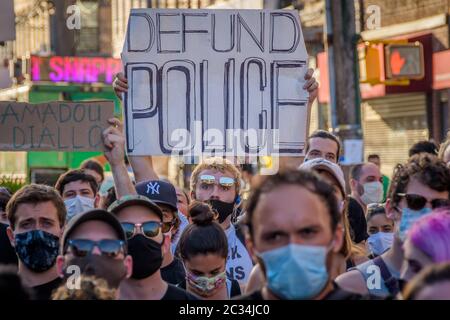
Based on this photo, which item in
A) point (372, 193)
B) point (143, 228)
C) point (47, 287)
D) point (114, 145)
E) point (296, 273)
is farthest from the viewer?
point (372, 193)

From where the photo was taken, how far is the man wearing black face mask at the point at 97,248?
5.30m

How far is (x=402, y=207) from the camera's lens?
5973mm

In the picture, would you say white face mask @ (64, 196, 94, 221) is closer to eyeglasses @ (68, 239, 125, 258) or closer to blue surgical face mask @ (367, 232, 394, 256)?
blue surgical face mask @ (367, 232, 394, 256)

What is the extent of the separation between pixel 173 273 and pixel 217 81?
1.31 m

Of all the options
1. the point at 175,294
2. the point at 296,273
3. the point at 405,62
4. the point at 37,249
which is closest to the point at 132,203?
the point at 175,294

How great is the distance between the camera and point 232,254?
24.8 ft

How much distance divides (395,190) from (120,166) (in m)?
1.67

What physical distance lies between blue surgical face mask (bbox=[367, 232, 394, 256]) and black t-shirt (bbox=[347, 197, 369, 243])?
0.25 metres

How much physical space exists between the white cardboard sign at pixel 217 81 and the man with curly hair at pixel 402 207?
5.31 feet

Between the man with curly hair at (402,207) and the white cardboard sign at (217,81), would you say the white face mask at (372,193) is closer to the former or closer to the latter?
the white cardboard sign at (217,81)

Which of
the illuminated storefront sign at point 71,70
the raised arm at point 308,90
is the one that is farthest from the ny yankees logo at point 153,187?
the illuminated storefront sign at point 71,70

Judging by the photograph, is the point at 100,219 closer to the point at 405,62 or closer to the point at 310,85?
the point at 310,85
